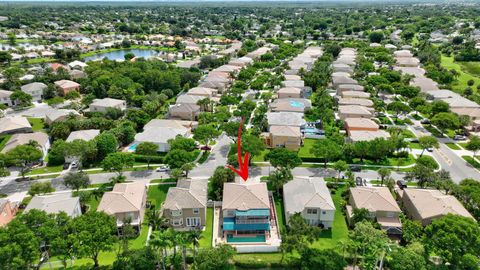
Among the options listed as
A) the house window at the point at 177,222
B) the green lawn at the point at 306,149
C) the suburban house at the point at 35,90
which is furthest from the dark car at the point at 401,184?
the suburban house at the point at 35,90

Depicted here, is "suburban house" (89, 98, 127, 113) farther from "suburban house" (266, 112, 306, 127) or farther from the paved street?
the paved street

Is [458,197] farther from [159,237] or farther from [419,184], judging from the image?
[159,237]

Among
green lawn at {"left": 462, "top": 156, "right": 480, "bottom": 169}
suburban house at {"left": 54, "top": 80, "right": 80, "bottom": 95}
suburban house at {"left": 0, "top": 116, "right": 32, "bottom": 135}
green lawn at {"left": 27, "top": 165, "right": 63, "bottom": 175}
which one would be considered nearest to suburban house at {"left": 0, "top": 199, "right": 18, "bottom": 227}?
green lawn at {"left": 27, "top": 165, "right": 63, "bottom": 175}

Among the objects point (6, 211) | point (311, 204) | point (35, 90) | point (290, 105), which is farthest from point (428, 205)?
point (35, 90)

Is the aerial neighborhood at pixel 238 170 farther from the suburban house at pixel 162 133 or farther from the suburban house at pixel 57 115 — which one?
the suburban house at pixel 57 115

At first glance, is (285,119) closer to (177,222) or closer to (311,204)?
(311,204)

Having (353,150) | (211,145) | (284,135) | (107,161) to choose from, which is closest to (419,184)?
(353,150)
